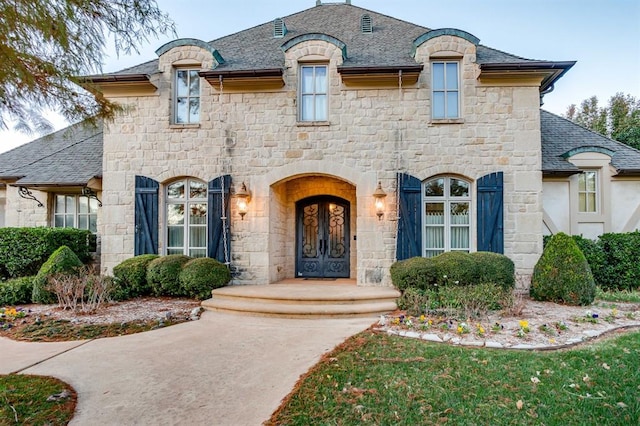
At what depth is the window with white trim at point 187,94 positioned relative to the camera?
8398 mm

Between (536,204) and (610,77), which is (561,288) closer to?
(536,204)

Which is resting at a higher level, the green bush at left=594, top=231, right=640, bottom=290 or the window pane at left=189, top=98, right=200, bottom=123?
the window pane at left=189, top=98, right=200, bottom=123

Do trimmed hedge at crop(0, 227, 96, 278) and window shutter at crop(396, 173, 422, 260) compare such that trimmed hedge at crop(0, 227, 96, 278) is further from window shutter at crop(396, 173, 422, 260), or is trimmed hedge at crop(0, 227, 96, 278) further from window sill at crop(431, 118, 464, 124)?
window sill at crop(431, 118, 464, 124)

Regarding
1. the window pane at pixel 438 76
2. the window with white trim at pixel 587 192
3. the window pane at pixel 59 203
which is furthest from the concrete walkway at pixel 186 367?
the window with white trim at pixel 587 192

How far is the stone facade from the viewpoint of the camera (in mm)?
7734

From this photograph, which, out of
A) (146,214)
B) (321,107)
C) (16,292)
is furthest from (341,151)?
(16,292)

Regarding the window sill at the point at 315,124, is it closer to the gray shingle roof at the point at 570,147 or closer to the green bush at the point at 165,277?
the green bush at the point at 165,277

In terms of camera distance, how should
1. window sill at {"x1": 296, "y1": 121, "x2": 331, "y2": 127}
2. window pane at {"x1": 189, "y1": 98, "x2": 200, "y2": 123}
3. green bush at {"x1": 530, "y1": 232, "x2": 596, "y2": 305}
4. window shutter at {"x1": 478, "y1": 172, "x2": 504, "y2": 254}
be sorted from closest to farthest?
green bush at {"x1": 530, "y1": 232, "x2": 596, "y2": 305} → window shutter at {"x1": 478, "y1": 172, "x2": 504, "y2": 254} → window sill at {"x1": 296, "y1": 121, "x2": 331, "y2": 127} → window pane at {"x1": 189, "y1": 98, "x2": 200, "y2": 123}

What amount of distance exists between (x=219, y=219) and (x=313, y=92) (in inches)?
151

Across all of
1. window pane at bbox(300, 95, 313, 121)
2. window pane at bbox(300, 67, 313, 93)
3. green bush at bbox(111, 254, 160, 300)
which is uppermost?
window pane at bbox(300, 67, 313, 93)

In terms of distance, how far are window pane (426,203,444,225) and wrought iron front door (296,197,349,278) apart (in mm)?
2363

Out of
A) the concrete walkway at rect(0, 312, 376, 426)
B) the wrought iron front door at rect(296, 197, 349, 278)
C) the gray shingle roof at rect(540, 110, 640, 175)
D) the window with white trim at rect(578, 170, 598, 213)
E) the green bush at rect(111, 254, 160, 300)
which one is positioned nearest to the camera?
the concrete walkway at rect(0, 312, 376, 426)

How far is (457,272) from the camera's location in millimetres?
6363

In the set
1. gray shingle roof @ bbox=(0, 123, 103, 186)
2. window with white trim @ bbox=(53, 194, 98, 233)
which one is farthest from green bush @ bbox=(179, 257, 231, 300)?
window with white trim @ bbox=(53, 194, 98, 233)
